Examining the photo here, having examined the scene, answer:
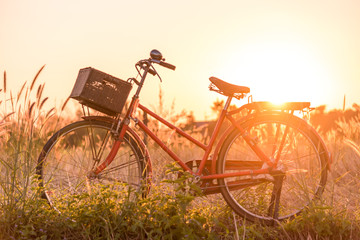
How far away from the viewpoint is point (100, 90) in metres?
3.72

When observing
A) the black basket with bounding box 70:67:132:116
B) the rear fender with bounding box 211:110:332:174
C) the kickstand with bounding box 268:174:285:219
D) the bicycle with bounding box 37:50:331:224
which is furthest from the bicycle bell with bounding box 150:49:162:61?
the kickstand with bounding box 268:174:285:219

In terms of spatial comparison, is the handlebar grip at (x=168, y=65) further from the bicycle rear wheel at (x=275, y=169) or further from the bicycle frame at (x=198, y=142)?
the bicycle rear wheel at (x=275, y=169)

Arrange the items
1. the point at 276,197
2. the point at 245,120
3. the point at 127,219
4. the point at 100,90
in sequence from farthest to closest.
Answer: the point at 245,120 < the point at 276,197 < the point at 100,90 < the point at 127,219

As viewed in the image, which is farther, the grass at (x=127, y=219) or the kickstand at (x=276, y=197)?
the kickstand at (x=276, y=197)

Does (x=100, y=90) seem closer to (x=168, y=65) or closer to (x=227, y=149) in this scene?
(x=168, y=65)

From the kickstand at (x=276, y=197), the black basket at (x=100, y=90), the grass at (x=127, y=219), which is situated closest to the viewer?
the grass at (x=127, y=219)

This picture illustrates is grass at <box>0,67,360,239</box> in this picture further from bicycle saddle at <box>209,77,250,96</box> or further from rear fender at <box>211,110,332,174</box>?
bicycle saddle at <box>209,77,250,96</box>

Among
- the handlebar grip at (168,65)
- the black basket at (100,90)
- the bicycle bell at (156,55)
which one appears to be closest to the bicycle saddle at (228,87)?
the handlebar grip at (168,65)

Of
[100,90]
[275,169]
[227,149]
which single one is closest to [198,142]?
[227,149]

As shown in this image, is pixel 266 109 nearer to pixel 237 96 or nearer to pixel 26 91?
pixel 237 96

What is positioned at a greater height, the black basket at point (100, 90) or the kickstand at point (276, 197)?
the black basket at point (100, 90)

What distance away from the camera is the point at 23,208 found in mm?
3236

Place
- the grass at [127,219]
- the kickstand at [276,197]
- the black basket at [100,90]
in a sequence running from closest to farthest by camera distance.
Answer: the grass at [127,219]
the black basket at [100,90]
the kickstand at [276,197]

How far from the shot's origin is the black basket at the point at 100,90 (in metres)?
3.67
